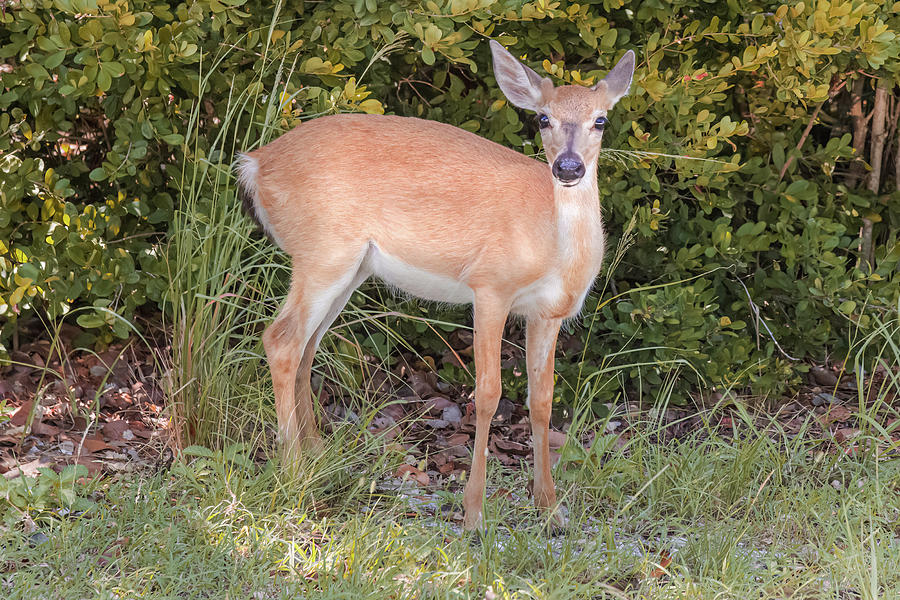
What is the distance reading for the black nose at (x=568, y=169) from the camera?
3.62 m

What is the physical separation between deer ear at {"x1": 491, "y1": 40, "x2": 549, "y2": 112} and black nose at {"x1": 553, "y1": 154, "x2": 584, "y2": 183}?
40 cm

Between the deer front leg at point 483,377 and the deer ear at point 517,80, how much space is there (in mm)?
758

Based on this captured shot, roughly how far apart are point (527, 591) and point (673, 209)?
9.15 ft

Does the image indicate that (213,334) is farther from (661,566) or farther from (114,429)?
(661,566)

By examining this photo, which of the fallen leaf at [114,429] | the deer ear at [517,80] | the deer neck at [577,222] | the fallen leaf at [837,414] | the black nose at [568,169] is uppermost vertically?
the deer ear at [517,80]

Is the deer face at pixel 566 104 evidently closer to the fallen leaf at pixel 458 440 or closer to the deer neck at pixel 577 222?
the deer neck at pixel 577 222

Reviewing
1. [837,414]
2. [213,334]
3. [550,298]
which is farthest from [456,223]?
[837,414]

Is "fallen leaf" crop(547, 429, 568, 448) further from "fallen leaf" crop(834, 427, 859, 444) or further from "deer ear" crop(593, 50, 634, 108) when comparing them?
"deer ear" crop(593, 50, 634, 108)

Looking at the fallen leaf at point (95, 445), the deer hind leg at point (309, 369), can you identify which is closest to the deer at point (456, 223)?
the deer hind leg at point (309, 369)

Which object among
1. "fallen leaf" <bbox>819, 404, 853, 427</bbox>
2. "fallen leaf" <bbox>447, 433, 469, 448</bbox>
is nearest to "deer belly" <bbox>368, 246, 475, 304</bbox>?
"fallen leaf" <bbox>447, 433, 469, 448</bbox>

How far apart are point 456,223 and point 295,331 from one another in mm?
774

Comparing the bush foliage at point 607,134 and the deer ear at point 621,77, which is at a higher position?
the deer ear at point 621,77

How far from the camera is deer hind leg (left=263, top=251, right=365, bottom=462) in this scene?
416 centimetres

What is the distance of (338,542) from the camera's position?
12.3ft
